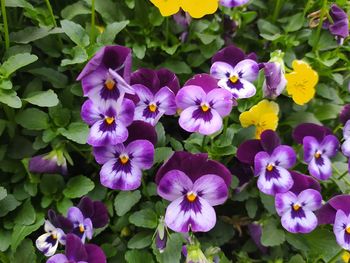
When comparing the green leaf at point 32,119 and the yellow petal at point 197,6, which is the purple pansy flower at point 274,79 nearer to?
the yellow petal at point 197,6

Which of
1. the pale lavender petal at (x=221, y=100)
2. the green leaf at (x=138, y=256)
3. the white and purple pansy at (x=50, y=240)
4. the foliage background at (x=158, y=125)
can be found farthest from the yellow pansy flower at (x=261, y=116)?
the white and purple pansy at (x=50, y=240)

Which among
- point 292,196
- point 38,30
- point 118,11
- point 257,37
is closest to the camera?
point 292,196

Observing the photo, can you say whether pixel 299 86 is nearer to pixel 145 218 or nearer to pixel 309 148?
pixel 309 148

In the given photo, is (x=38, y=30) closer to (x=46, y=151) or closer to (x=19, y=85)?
(x=19, y=85)

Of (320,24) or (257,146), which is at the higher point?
(320,24)

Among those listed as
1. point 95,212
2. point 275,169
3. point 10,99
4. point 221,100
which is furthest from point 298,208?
point 10,99

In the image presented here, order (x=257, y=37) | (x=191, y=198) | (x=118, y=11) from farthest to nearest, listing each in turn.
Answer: (x=257, y=37) → (x=118, y=11) → (x=191, y=198)

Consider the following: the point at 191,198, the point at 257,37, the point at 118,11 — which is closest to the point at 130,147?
the point at 191,198

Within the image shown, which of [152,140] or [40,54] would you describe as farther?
[40,54]

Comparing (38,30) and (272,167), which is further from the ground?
(38,30)
